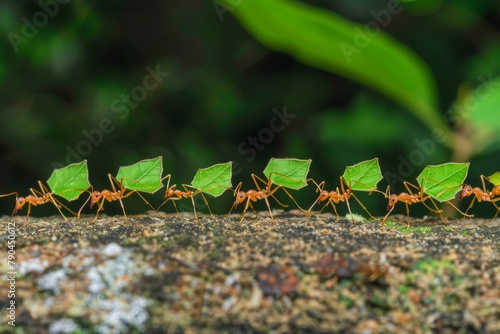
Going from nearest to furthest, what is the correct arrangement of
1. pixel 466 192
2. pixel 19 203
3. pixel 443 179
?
pixel 443 179
pixel 466 192
pixel 19 203

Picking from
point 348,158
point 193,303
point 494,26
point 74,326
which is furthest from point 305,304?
point 494,26

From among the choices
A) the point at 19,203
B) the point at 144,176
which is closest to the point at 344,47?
the point at 144,176

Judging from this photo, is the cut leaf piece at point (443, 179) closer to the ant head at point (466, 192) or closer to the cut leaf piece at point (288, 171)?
the ant head at point (466, 192)

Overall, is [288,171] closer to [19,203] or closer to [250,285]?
[250,285]

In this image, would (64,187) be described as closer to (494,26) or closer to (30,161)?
(30,161)

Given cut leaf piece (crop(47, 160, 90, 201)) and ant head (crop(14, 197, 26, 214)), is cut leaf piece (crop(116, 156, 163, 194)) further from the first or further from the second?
ant head (crop(14, 197, 26, 214))
